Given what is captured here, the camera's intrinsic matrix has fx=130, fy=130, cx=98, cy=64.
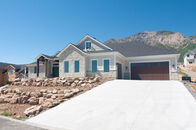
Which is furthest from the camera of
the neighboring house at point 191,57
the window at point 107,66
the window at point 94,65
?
the neighboring house at point 191,57

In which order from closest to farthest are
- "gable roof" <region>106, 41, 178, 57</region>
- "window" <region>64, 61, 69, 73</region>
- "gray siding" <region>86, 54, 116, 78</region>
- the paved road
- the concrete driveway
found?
the concrete driveway
the paved road
"gray siding" <region>86, 54, 116, 78</region>
"window" <region>64, 61, 69, 73</region>
"gable roof" <region>106, 41, 178, 57</region>

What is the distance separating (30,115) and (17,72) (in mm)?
24052

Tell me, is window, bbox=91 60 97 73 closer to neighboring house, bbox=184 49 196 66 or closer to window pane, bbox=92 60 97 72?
window pane, bbox=92 60 97 72

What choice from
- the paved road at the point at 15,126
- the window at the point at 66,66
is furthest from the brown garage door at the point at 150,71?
the paved road at the point at 15,126

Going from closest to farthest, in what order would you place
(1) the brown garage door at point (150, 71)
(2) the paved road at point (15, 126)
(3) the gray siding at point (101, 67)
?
(2) the paved road at point (15, 126)
(3) the gray siding at point (101, 67)
(1) the brown garage door at point (150, 71)

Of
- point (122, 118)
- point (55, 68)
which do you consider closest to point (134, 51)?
point (55, 68)

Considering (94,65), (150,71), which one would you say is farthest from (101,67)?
(150,71)

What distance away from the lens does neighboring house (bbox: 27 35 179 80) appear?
646 inches

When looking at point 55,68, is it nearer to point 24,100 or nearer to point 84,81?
point 84,81

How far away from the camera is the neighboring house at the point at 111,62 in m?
16.4

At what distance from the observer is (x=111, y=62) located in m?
16.2

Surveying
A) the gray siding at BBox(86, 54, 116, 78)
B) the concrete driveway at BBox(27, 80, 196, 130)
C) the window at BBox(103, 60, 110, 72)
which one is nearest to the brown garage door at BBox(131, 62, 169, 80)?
the gray siding at BBox(86, 54, 116, 78)

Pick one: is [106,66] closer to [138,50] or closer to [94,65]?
[94,65]

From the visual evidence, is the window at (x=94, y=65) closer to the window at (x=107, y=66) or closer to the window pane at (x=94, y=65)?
the window pane at (x=94, y=65)
